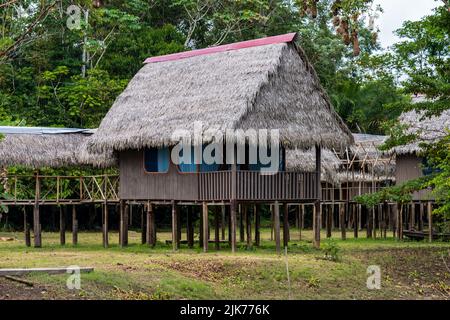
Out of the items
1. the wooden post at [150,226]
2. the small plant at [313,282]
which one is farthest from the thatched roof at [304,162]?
the small plant at [313,282]

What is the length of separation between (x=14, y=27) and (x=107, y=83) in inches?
139

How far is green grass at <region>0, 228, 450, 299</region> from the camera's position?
16.2 meters

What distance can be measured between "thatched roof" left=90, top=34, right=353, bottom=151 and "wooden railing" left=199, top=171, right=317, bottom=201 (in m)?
0.87

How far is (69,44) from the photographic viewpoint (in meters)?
35.5

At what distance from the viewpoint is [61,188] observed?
30.9 m

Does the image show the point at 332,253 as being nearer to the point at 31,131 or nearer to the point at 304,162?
the point at 304,162

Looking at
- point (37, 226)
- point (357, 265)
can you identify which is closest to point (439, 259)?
point (357, 265)

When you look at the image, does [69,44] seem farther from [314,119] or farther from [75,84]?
[314,119]

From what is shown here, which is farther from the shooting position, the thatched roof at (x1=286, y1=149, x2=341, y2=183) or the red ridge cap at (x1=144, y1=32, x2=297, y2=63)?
the thatched roof at (x1=286, y1=149, x2=341, y2=183)

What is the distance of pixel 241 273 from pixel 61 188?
13.6 metres

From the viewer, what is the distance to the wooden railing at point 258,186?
22.2m

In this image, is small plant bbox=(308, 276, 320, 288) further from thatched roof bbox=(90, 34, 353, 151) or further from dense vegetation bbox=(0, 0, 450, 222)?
dense vegetation bbox=(0, 0, 450, 222)

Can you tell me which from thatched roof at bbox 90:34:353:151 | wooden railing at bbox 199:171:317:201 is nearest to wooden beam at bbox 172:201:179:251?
wooden railing at bbox 199:171:317:201

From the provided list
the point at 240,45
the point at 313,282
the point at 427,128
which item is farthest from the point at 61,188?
the point at 313,282
